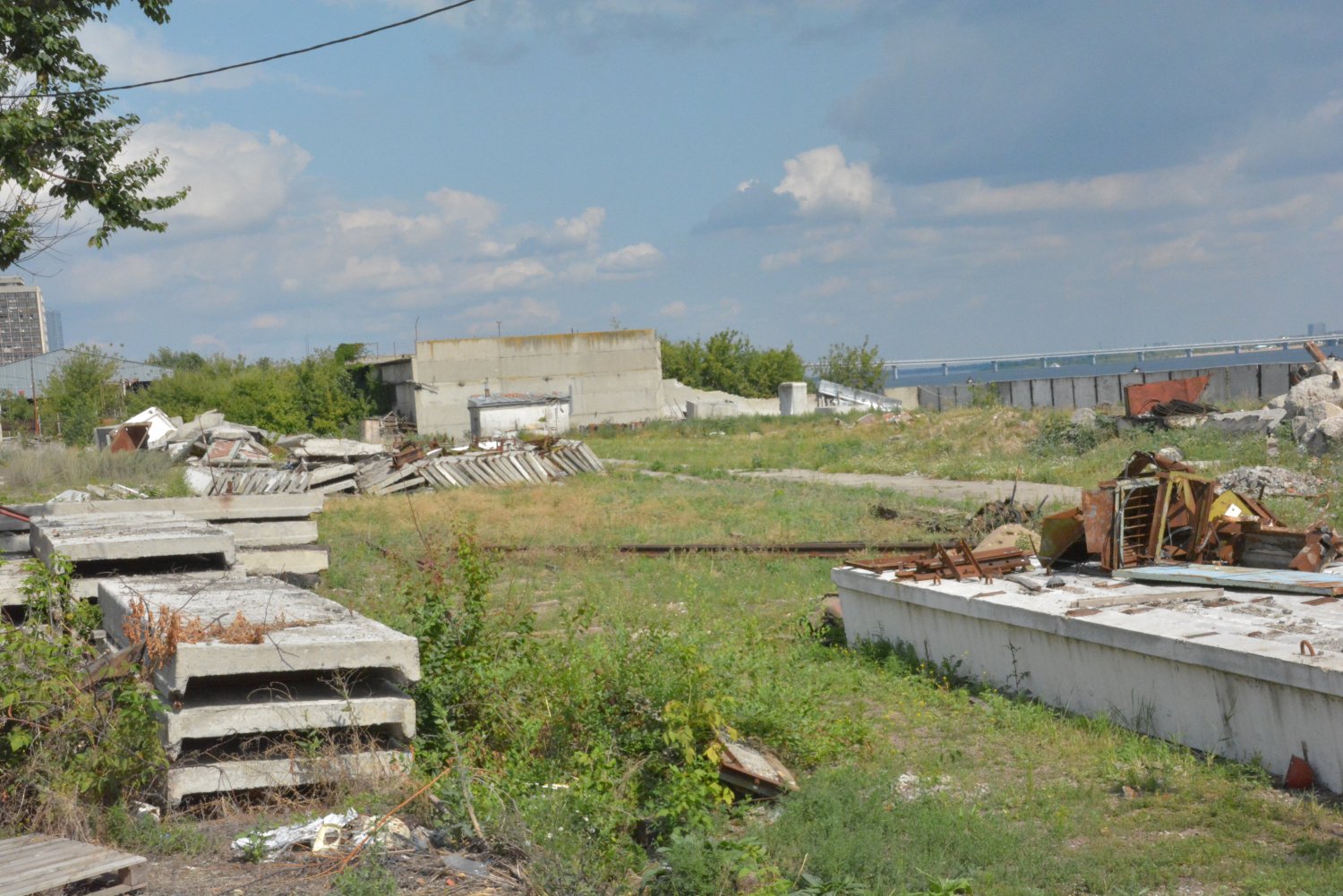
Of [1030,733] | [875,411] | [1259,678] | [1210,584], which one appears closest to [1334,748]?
[1259,678]

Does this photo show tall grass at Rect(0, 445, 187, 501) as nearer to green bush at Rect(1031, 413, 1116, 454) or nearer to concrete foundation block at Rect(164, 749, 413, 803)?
concrete foundation block at Rect(164, 749, 413, 803)

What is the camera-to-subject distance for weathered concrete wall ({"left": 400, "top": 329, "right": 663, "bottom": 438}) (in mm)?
47969

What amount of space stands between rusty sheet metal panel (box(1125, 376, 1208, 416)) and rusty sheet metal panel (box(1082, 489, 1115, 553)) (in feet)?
62.1

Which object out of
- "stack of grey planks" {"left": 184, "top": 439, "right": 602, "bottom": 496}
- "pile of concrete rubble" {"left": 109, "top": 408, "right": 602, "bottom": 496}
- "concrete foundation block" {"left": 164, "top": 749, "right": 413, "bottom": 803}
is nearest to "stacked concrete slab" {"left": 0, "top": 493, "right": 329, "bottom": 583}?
"concrete foundation block" {"left": 164, "top": 749, "right": 413, "bottom": 803}

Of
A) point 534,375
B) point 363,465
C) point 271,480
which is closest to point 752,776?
point 271,480

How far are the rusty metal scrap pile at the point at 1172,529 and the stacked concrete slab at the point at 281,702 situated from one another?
5230mm

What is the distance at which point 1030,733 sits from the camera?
23.0ft

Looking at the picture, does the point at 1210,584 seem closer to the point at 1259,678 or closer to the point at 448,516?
the point at 1259,678

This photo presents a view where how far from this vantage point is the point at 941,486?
76.7ft

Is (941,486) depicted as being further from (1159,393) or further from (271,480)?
(271,480)

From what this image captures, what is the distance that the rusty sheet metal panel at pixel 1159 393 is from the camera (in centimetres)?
2633

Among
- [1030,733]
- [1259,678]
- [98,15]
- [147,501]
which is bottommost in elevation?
[1030,733]

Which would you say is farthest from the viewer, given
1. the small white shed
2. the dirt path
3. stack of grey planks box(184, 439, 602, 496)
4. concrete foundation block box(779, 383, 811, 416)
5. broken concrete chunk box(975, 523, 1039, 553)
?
concrete foundation block box(779, 383, 811, 416)

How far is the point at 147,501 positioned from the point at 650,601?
5750 millimetres
